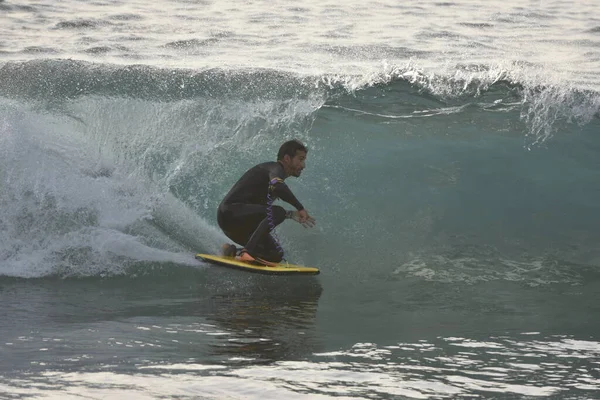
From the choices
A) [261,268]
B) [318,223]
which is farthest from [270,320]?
[318,223]

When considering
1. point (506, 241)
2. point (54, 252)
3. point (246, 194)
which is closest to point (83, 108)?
point (54, 252)

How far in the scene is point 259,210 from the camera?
26.3ft

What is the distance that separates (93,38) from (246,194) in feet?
42.8

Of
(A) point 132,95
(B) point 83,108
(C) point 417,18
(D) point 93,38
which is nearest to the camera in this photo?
(B) point 83,108

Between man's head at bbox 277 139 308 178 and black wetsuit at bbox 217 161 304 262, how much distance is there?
7 cm

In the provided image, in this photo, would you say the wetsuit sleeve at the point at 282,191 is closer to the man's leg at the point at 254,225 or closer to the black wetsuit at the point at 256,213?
the black wetsuit at the point at 256,213

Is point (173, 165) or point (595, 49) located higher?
A: point (595, 49)

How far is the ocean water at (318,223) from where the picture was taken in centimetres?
529

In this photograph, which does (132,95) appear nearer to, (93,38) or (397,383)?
(93,38)

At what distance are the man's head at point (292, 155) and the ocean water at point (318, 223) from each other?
0.99m

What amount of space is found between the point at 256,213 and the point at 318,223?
200 cm

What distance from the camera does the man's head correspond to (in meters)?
7.88

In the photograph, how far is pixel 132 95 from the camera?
13.6 m

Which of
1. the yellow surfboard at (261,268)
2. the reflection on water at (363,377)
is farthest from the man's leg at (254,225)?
Answer: the reflection on water at (363,377)
